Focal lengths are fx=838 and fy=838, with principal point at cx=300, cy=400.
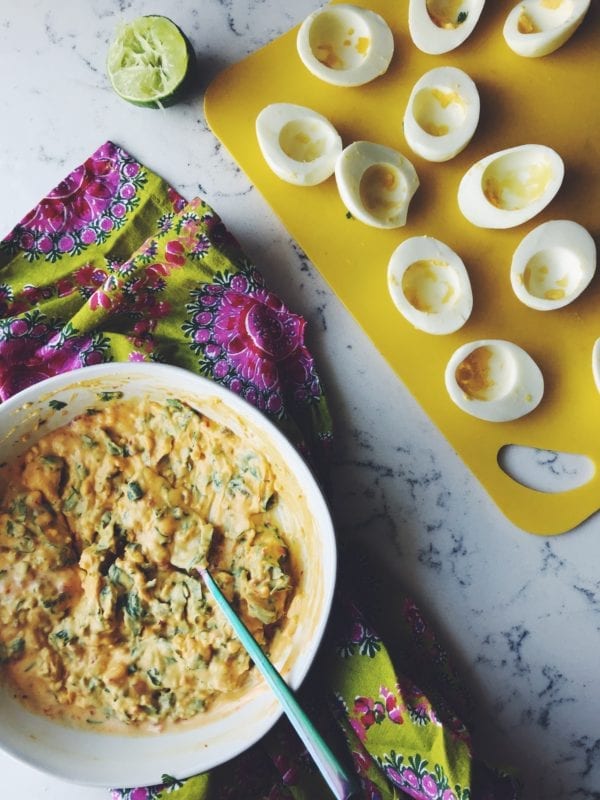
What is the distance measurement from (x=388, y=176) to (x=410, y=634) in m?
1.00

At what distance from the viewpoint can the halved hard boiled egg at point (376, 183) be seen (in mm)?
1797

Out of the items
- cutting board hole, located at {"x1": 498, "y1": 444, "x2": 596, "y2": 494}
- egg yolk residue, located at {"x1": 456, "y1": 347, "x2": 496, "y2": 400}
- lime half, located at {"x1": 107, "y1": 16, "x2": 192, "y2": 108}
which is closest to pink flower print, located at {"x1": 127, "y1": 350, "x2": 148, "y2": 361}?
lime half, located at {"x1": 107, "y1": 16, "x2": 192, "y2": 108}

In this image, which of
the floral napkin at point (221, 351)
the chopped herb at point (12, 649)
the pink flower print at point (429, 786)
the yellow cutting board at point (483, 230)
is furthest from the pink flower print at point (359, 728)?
the chopped herb at point (12, 649)

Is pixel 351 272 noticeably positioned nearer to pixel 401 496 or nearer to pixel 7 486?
pixel 401 496

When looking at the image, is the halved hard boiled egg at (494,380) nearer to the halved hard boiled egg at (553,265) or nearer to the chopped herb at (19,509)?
the halved hard boiled egg at (553,265)

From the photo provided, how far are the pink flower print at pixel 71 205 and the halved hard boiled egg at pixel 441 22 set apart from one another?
78cm

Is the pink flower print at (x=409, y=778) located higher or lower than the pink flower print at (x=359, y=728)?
lower

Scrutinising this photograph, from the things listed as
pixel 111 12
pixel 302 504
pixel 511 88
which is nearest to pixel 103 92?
pixel 111 12

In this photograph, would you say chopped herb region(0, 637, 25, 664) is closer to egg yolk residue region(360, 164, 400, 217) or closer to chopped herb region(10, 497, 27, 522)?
chopped herb region(10, 497, 27, 522)

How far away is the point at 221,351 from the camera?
1815 mm

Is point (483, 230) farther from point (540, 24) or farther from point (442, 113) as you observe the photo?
point (540, 24)

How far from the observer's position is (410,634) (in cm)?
182

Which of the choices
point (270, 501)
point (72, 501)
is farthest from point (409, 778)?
point (72, 501)

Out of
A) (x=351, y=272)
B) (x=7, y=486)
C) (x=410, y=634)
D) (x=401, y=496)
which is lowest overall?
(x=410, y=634)
